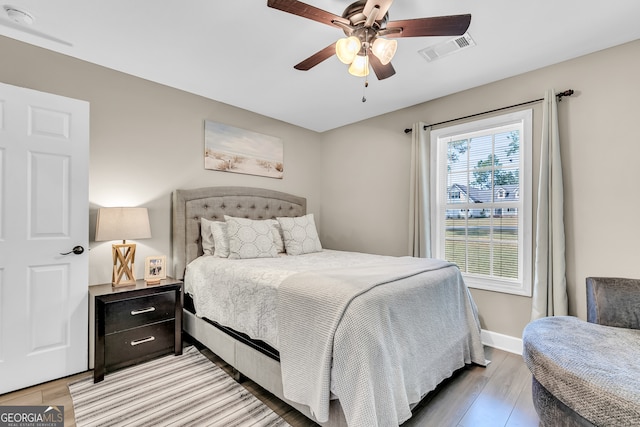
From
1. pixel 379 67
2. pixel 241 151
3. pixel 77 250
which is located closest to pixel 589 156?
pixel 379 67

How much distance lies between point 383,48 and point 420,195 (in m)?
1.91

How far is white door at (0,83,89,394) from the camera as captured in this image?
2.07 meters

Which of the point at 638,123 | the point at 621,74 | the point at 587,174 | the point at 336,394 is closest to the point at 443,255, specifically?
the point at 587,174

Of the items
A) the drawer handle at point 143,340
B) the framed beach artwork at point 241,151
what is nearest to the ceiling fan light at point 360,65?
the framed beach artwork at point 241,151

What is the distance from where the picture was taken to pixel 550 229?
8.28 ft

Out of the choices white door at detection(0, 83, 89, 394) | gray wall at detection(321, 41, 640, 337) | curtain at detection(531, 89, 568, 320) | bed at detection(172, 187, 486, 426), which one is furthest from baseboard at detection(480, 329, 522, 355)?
white door at detection(0, 83, 89, 394)

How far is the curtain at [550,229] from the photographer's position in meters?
2.46

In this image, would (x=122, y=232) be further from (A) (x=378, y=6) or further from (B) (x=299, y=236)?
(A) (x=378, y=6)

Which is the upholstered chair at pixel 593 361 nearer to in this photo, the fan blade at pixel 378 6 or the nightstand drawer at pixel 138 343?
the fan blade at pixel 378 6

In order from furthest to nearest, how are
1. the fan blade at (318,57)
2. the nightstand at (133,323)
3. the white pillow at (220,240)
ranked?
the white pillow at (220,240) → the nightstand at (133,323) → the fan blade at (318,57)

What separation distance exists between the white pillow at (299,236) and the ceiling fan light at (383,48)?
2110mm

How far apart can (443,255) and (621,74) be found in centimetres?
213

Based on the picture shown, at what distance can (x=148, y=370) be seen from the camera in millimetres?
2359

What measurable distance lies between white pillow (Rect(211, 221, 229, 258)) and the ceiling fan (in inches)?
77.3
